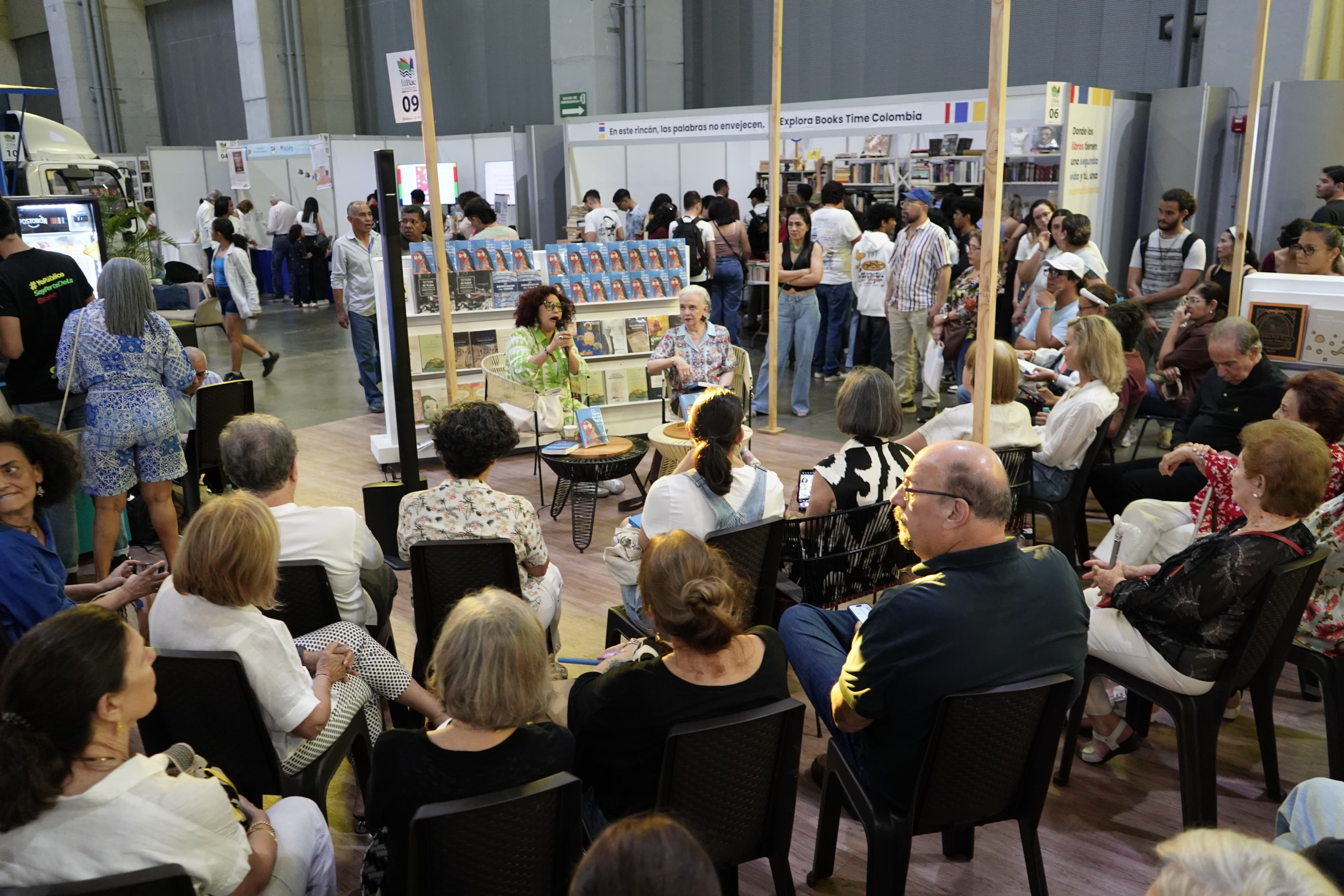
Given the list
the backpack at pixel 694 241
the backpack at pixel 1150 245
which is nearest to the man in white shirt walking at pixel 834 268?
the backpack at pixel 694 241

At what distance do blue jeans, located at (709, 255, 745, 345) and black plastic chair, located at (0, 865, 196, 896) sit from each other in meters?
Answer: 7.64

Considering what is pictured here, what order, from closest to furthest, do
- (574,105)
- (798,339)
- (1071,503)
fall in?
(1071,503), (798,339), (574,105)

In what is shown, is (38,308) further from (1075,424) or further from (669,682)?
(1075,424)

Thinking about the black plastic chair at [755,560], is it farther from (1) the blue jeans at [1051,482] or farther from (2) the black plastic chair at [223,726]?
(1) the blue jeans at [1051,482]

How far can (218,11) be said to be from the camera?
20.0 m

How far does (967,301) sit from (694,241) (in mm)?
3132

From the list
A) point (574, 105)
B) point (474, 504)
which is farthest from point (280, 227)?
point (474, 504)

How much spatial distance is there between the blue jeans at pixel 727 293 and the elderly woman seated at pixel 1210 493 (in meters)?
5.51

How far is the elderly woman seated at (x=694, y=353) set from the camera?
19.1ft

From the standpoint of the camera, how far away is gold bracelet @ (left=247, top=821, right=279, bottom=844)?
2.08 meters

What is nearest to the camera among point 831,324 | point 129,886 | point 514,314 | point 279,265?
point 129,886

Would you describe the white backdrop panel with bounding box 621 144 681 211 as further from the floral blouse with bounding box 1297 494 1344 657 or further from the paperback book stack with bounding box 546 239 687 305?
the floral blouse with bounding box 1297 494 1344 657

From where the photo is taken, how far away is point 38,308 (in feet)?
15.9

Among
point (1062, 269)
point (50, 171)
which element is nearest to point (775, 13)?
point (1062, 269)
